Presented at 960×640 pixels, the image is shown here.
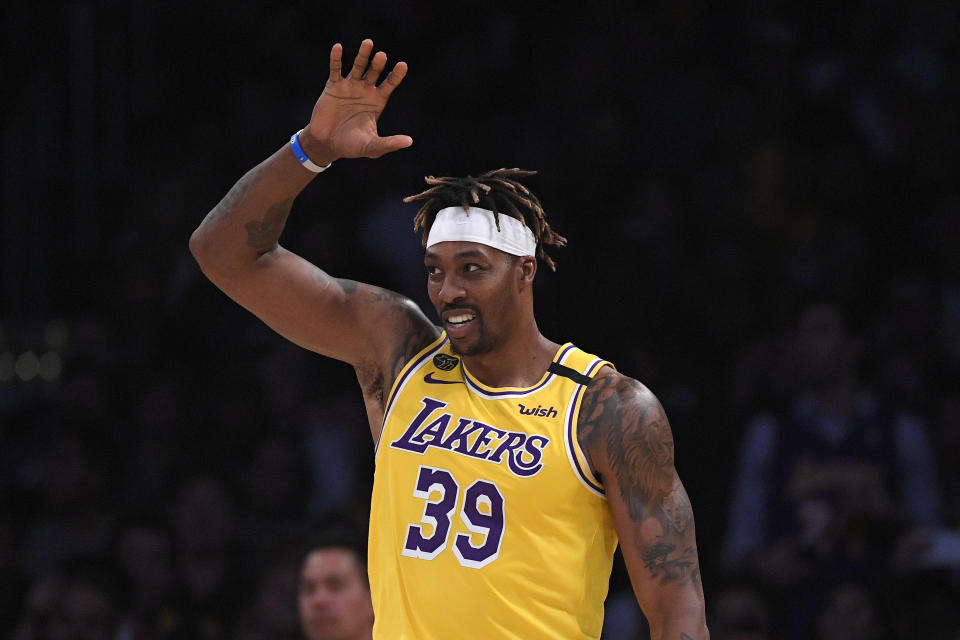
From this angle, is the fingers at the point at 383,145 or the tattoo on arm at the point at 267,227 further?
the tattoo on arm at the point at 267,227

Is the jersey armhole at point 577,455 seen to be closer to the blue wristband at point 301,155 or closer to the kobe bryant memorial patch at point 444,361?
the kobe bryant memorial patch at point 444,361

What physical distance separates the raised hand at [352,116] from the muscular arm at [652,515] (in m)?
0.96

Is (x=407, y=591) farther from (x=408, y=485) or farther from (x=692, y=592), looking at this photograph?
(x=692, y=592)

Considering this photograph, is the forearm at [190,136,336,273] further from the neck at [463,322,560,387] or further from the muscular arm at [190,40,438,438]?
the neck at [463,322,560,387]

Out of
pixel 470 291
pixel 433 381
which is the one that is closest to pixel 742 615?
pixel 433 381

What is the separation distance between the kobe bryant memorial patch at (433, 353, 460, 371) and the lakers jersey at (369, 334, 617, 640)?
0.50 ft

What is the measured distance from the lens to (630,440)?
3660mm

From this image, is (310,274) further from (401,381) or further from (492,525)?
(492,525)

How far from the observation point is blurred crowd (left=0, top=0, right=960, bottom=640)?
6.18m

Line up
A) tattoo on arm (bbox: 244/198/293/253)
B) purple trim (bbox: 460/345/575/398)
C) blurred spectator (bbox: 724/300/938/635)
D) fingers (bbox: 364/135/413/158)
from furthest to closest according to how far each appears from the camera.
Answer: blurred spectator (bbox: 724/300/938/635) → tattoo on arm (bbox: 244/198/293/253) → purple trim (bbox: 460/345/575/398) → fingers (bbox: 364/135/413/158)

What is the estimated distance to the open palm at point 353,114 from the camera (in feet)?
12.3

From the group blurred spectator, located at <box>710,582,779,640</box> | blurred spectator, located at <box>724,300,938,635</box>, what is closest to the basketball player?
blurred spectator, located at <box>710,582,779,640</box>

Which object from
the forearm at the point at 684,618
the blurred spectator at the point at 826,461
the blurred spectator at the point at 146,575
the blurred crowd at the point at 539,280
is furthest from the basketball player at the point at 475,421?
the blurred spectator at the point at 146,575

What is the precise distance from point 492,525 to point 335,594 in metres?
1.27
